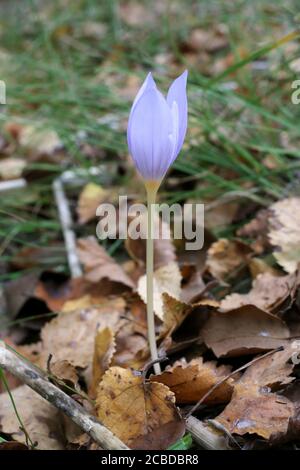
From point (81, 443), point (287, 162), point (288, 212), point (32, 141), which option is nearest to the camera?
point (81, 443)

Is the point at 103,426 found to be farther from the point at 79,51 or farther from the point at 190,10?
the point at 190,10

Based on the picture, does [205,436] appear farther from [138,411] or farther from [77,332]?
[77,332]

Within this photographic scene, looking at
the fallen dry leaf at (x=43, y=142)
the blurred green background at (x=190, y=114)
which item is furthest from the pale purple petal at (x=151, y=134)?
the fallen dry leaf at (x=43, y=142)

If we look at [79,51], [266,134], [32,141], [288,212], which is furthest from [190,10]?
[288,212]

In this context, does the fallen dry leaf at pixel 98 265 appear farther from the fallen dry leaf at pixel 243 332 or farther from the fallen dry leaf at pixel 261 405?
the fallen dry leaf at pixel 261 405


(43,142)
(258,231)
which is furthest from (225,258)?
(43,142)
